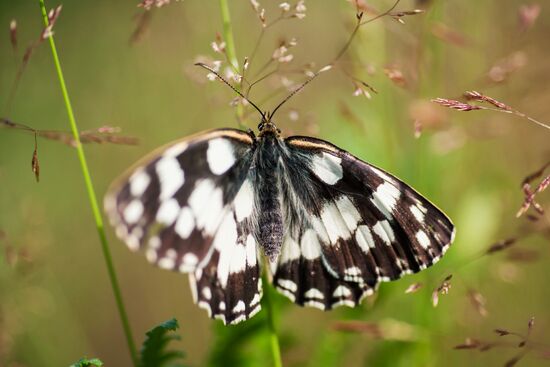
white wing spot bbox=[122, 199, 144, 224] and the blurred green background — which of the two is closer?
white wing spot bbox=[122, 199, 144, 224]

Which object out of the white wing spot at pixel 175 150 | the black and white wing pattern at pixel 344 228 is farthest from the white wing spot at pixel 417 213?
the white wing spot at pixel 175 150

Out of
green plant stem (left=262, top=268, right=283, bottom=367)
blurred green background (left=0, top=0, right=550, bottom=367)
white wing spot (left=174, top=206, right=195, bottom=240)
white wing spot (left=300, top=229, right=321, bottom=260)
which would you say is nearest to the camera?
green plant stem (left=262, top=268, right=283, bottom=367)

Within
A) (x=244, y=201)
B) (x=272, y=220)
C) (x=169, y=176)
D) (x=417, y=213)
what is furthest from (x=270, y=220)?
(x=417, y=213)

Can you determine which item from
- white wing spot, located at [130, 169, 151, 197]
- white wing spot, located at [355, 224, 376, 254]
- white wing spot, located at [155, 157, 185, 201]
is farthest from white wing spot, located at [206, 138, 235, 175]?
white wing spot, located at [355, 224, 376, 254]

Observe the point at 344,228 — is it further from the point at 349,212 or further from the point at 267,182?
the point at 267,182

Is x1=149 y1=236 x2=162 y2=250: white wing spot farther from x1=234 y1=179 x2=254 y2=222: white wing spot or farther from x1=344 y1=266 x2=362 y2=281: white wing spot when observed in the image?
x1=344 y1=266 x2=362 y2=281: white wing spot

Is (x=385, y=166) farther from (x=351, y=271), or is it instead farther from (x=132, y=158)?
(x=132, y=158)

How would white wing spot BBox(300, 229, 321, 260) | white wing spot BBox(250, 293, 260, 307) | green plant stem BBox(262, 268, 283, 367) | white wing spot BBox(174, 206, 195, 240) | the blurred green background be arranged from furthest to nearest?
the blurred green background
white wing spot BBox(300, 229, 321, 260)
white wing spot BBox(174, 206, 195, 240)
white wing spot BBox(250, 293, 260, 307)
green plant stem BBox(262, 268, 283, 367)
